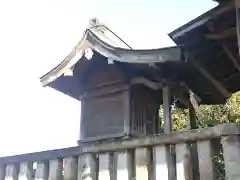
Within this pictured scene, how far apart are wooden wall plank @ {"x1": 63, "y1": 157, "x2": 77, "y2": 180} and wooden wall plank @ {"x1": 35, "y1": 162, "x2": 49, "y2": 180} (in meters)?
0.29

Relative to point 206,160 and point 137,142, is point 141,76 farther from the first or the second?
point 206,160

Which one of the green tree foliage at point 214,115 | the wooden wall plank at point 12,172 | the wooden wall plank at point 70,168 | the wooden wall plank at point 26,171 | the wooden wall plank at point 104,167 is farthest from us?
the green tree foliage at point 214,115

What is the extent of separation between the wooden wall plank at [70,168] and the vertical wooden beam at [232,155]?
1.79 m

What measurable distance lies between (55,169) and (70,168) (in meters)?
0.21

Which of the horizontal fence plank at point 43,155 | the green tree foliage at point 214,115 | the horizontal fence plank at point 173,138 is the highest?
the green tree foliage at point 214,115

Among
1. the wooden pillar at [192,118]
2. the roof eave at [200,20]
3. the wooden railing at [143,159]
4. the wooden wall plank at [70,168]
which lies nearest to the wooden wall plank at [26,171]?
the wooden railing at [143,159]

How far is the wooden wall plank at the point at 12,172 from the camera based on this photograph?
4427 mm

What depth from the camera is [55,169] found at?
4.10 metres

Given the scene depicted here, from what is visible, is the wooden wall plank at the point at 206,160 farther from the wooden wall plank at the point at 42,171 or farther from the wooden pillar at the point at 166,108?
the wooden pillar at the point at 166,108

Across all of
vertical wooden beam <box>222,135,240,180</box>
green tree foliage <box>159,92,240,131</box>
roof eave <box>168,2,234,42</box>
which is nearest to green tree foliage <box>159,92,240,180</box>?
green tree foliage <box>159,92,240,131</box>

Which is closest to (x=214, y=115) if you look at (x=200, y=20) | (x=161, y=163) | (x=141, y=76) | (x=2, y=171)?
(x=141, y=76)

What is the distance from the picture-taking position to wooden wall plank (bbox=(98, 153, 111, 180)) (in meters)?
3.77

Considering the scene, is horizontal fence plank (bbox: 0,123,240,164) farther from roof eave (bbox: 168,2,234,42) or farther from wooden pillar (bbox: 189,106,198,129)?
wooden pillar (bbox: 189,106,198,129)

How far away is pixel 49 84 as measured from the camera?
733cm
